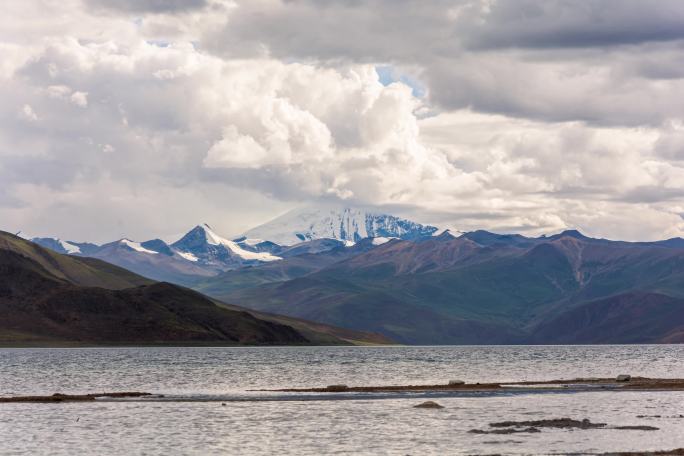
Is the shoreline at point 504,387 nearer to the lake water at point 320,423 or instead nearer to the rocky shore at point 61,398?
the lake water at point 320,423

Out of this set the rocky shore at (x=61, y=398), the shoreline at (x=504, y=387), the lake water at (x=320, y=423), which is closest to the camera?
the lake water at (x=320, y=423)

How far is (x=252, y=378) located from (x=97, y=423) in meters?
84.5

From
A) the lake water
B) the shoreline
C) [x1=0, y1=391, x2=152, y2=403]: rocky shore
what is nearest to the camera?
the lake water

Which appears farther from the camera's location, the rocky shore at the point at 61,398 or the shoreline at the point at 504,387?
the shoreline at the point at 504,387

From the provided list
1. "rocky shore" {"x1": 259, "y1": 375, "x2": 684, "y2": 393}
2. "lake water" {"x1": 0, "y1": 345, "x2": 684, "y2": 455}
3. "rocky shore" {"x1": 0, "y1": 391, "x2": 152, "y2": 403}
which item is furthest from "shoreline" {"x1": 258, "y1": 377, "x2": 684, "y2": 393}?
"rocky shore" {"x1": 0, "y1": 391, "x2": 152, "y2": 403}

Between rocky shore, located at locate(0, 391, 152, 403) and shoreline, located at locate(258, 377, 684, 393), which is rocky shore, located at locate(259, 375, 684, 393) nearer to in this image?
shoreline, located at locate(258, 377, 684, 393)

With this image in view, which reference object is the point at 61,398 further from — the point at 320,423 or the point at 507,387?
the point at 507,387

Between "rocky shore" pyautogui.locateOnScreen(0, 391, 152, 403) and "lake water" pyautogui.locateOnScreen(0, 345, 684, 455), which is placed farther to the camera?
"rocky shore" pyautogui.locateOnScreen(0, 391, 152, 403)

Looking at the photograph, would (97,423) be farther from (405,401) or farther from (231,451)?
(405,401)

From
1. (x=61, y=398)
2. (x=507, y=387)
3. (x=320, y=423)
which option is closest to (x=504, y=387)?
(x=507, y=387)

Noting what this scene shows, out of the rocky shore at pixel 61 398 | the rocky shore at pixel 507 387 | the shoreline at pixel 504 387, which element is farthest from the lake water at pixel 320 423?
the rocky shore at pixel 507 387

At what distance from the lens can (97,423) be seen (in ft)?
338

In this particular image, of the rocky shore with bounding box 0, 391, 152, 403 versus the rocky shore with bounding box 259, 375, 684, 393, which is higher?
the rocky shore with bounding box 259, 375, 684, 393

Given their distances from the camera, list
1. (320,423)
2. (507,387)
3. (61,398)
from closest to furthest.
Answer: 1. (320,423)
2. (61,398)
3. (507,387)
